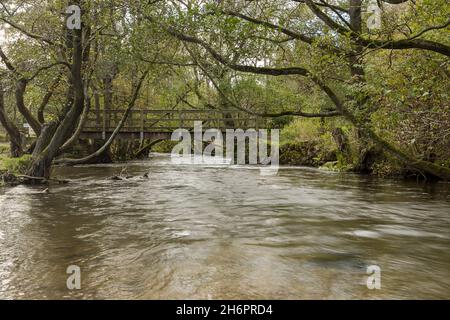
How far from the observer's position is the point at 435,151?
1164 cm

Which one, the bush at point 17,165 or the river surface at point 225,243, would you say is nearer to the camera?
the river surface at point 225,243

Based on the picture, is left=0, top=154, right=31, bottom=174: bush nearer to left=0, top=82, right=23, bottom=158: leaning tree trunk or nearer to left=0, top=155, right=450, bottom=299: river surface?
left=0, top=155, right=450, bottom=299: river surface

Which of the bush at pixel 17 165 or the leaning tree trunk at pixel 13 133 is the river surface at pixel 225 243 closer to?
the bush at pixel 17 165

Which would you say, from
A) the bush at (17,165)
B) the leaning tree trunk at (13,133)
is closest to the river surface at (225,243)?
the bush at (17,165)

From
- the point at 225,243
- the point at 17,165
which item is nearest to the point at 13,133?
the point at 17,165

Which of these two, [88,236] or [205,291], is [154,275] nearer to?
[205,291]

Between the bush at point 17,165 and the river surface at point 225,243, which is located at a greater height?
the bush at point 17,165

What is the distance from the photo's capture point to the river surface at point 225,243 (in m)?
4.31

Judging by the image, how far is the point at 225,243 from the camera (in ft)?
19.9

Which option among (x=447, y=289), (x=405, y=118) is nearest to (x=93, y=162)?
(x=405, y=118)

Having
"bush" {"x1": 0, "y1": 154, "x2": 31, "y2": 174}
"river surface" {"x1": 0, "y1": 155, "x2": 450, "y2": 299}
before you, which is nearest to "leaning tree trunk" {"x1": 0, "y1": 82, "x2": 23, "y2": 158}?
"bush" {"x1": 0, "y1": 154, "x2": 31, "y2": 174}

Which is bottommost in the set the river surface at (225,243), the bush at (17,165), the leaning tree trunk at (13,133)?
the river surface at (225,243)

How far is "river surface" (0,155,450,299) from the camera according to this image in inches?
170

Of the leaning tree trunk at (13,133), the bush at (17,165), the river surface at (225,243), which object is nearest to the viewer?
the river surface at (225,243)
